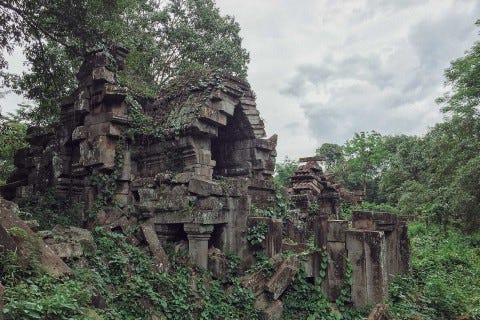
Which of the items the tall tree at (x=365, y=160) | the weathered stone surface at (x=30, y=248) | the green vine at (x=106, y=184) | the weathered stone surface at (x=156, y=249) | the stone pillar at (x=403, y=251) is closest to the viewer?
the weathered stone surface at (x=30, y=248)

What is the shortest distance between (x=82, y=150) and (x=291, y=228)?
5.34 metres

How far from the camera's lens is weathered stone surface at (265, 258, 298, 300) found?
7.03m

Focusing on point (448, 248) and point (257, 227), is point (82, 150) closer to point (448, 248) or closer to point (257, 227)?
point (257, 227)

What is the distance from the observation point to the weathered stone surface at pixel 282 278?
7.03 m

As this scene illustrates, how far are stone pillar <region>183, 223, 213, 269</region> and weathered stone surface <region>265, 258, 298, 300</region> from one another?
1338 millimetres

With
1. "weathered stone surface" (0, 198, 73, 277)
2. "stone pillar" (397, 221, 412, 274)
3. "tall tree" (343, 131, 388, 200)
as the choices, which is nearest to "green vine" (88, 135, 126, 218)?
"weathered stone surface" (0, 198, 73, 277)

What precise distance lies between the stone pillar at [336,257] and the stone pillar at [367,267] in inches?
6.0

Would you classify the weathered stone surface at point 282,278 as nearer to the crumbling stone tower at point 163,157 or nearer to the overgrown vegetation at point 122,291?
the overgrown vegetation at point 122,291

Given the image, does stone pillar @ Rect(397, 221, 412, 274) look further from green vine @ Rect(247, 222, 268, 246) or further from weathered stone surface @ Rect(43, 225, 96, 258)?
weathered stone surface @ Rect(43, 225, 96, 258)

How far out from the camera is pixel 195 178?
8039 millimetres

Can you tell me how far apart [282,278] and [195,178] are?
262 cm

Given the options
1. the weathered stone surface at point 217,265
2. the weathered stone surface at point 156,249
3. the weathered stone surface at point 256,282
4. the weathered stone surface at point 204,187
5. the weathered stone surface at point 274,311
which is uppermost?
the weathered stone surface at point 204,187

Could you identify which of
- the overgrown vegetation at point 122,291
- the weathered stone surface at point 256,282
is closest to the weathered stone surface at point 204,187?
the overgrown vegetation at point 122,291

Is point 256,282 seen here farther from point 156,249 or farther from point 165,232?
point 165,232
